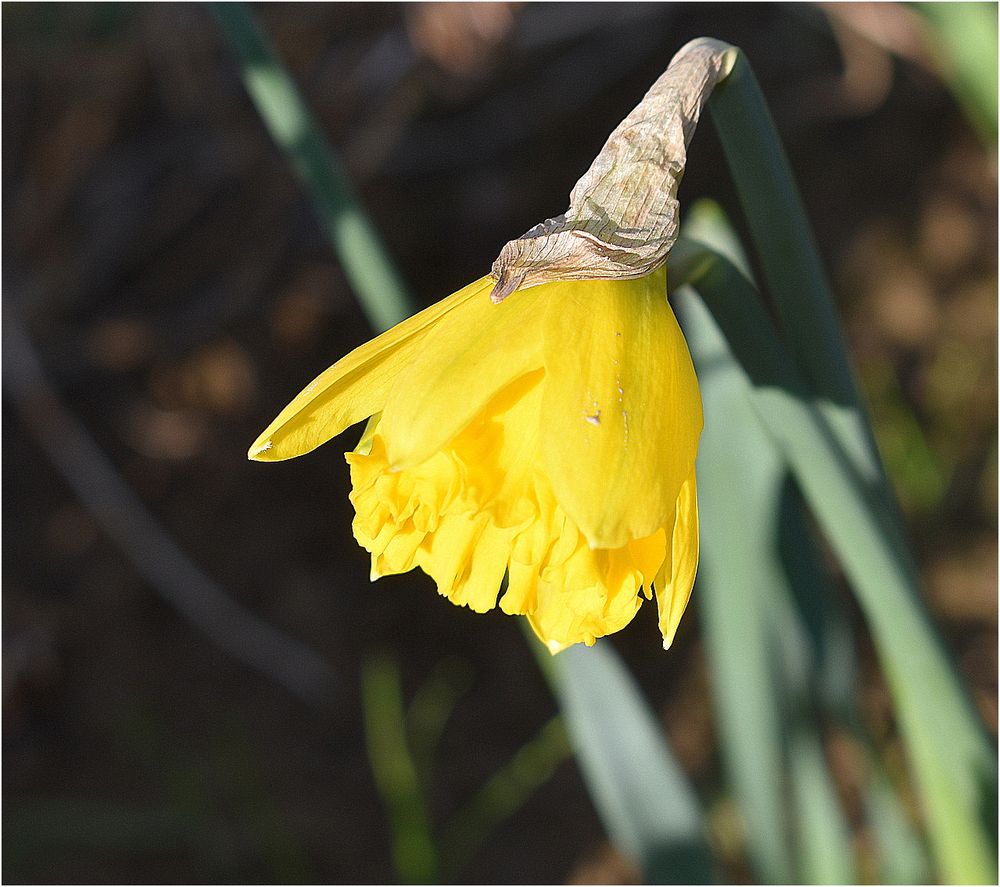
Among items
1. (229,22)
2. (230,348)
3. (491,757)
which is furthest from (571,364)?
(230,348)

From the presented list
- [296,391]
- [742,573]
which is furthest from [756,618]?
[296,391]

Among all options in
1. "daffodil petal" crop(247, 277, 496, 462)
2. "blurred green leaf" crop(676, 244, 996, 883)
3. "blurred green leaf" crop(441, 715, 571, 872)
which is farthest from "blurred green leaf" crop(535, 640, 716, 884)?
"blurred green leaf" crop(441, 715, 571, 872)

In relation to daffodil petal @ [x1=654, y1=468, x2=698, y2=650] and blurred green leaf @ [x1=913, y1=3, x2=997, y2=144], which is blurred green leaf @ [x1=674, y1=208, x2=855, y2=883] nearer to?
daffodil petal @ [x1=654, y1=468, x2=698, y2=650]

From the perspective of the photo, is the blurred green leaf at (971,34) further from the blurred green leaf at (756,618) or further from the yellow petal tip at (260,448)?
the yellow petal tip at (260,448)

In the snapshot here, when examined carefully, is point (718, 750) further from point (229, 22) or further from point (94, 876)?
point (229, 22)

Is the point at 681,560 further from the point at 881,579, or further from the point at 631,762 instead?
the point at 631,762

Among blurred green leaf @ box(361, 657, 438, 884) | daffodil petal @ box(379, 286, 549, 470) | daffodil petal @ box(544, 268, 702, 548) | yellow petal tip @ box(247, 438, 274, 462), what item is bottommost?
blurred green leaf @ box(361, 657, 438, 884)

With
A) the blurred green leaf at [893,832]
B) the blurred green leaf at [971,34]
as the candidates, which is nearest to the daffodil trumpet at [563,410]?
the blurred green leaf at [971,34]
